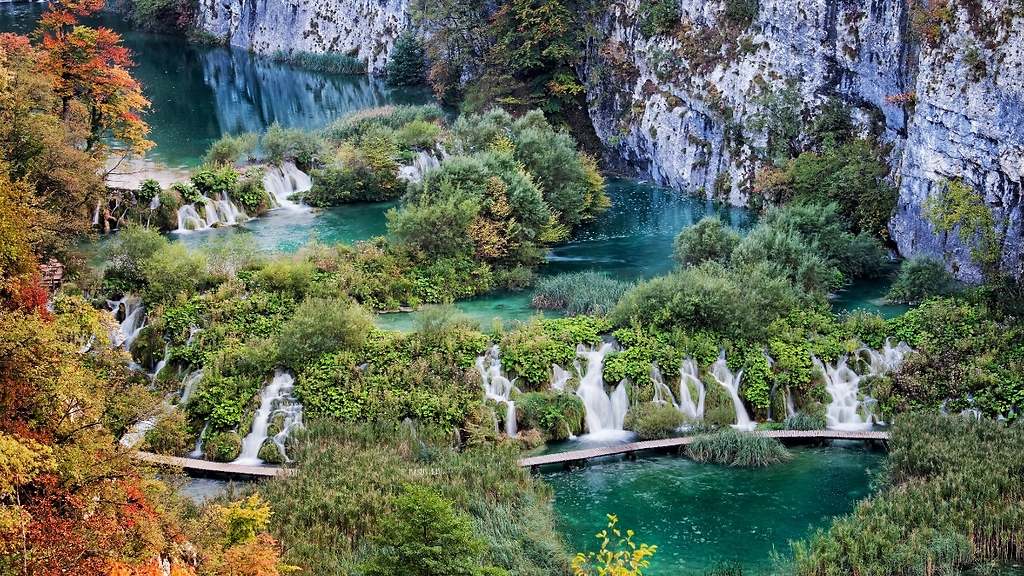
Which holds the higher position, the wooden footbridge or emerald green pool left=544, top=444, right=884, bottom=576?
the wooden footbridge

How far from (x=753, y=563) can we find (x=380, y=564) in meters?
7.61

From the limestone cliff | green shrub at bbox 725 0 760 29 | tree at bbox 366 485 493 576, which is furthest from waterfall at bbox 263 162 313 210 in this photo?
tree at bbox 366 485 493 576

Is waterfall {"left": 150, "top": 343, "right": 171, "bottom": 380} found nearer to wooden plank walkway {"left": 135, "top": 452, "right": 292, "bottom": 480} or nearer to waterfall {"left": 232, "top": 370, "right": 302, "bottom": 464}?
waterfall {"left": 232, "top": 370, "right": 302, "bottom": 464}

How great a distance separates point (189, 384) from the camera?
81.0 feet

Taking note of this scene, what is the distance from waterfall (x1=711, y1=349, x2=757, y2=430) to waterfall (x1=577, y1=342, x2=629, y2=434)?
2379mm

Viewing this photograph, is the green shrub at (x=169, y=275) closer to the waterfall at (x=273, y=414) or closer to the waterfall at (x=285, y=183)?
the waterfall at (x=273, y=414)

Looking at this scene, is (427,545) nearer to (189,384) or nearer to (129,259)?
(189,384)

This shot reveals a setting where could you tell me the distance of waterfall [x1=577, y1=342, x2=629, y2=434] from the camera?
24.5 meters

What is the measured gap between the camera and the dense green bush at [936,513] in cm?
1697

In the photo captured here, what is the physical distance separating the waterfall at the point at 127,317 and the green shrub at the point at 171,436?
451 centimetres

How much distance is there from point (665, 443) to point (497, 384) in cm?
427

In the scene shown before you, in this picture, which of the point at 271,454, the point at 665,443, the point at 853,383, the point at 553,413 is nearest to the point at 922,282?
the point at 853,383

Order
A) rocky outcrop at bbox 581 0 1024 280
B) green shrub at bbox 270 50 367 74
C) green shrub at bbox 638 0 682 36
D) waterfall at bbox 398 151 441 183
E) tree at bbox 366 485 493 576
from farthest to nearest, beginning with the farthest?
green shrub at bbox 270 50 367 74
green shrub at bbox 638 0 682 36
waterfall at bbox 398 151 441 183
rocky outcrop at bbox 581 0 1024 280
tree at bbox 366 485 493 576

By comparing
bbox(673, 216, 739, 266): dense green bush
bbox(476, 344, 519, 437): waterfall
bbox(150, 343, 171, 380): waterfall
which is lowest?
bbox(476, 344, 519, 437): waterfall
